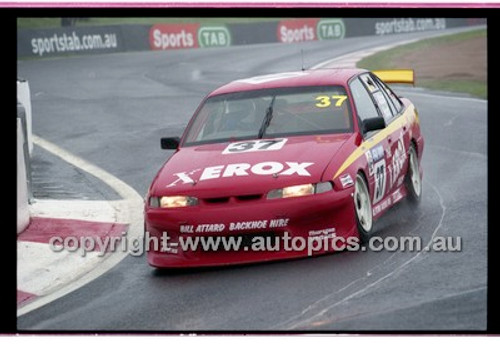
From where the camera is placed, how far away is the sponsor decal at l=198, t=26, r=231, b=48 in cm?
3222

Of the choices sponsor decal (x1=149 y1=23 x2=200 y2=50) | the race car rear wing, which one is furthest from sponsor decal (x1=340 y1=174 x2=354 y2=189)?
sponsor decal (x1=149 y1=23 x2=200 y2=50)

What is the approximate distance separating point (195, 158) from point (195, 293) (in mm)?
1557

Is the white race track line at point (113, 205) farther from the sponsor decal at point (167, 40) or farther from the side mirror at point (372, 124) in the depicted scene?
the sponsor decal at point (167, 40)

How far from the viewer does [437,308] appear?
6879 millimetres

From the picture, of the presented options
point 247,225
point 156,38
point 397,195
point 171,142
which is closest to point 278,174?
point 247,225

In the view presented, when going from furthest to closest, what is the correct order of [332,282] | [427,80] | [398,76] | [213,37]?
[213,37] → [427,80] → [398,76] → [332,282]

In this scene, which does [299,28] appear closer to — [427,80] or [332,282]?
[427,80]

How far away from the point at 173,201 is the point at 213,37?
26.1 m

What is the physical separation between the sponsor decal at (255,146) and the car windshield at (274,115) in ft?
0.52

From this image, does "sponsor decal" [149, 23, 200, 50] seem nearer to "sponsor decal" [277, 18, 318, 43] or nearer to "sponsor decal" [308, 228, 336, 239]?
Result: "sponsor decal" [277, 18, 318, 43]

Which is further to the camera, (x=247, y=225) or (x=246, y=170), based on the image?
(x=246, y=170)

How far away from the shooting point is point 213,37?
113ft
